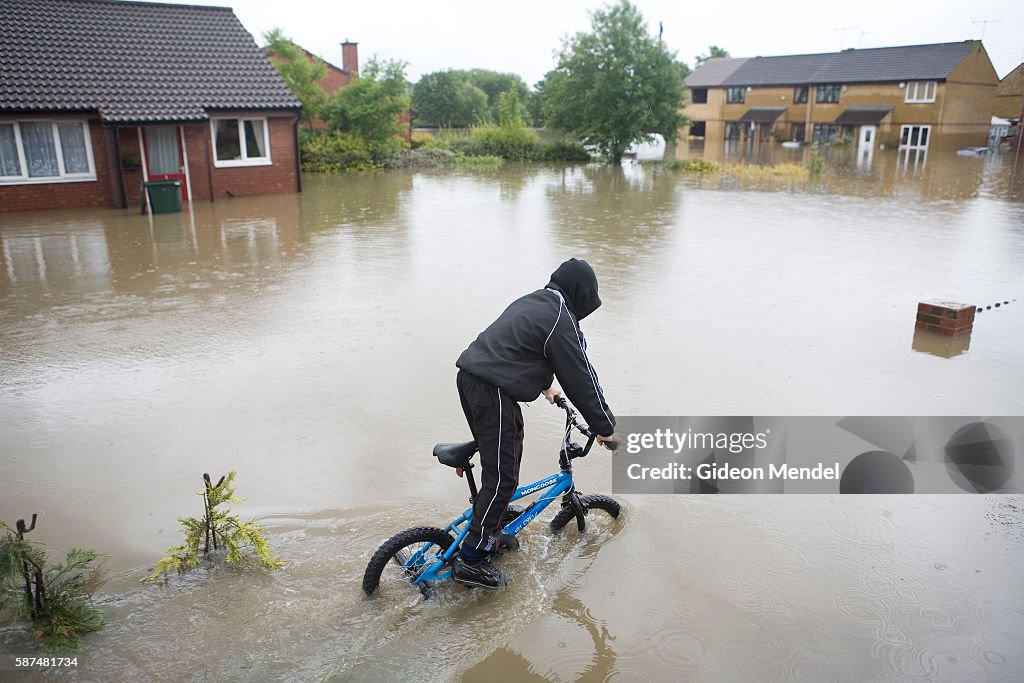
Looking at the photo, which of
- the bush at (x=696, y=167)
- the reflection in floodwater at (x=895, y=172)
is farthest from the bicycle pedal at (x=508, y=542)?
the bush at (x=696, y=167)

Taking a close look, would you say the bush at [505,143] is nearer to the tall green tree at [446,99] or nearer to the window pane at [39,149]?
the window pane at [39,149]

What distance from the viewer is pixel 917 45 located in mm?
52750

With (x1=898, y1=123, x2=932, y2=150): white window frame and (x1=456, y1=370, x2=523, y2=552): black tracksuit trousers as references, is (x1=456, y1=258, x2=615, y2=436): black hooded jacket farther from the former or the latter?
(x1=898, y1=123, x2=932, y2=150): white window frame

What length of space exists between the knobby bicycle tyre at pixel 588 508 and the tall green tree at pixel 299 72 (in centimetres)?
2685

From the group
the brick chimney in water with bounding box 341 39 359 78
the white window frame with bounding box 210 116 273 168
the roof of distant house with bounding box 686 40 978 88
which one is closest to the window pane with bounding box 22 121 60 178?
the white window frame with bounding box 210 116 273 168

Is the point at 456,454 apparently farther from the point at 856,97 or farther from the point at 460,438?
the point at 856,97

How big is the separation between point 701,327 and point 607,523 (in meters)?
4.50

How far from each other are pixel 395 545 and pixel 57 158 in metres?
18.3

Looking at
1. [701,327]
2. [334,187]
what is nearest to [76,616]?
[701,327]

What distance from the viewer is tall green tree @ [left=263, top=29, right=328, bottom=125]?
94.0 feet

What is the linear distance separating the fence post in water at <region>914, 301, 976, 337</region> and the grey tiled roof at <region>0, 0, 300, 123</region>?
1675 centimetres

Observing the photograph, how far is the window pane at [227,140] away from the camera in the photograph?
66.4ft

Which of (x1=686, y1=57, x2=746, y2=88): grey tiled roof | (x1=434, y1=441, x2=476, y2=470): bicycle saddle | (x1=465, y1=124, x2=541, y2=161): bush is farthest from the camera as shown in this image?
(x1=686, y1=57, x2=746, y2=88): grey tiled roof
